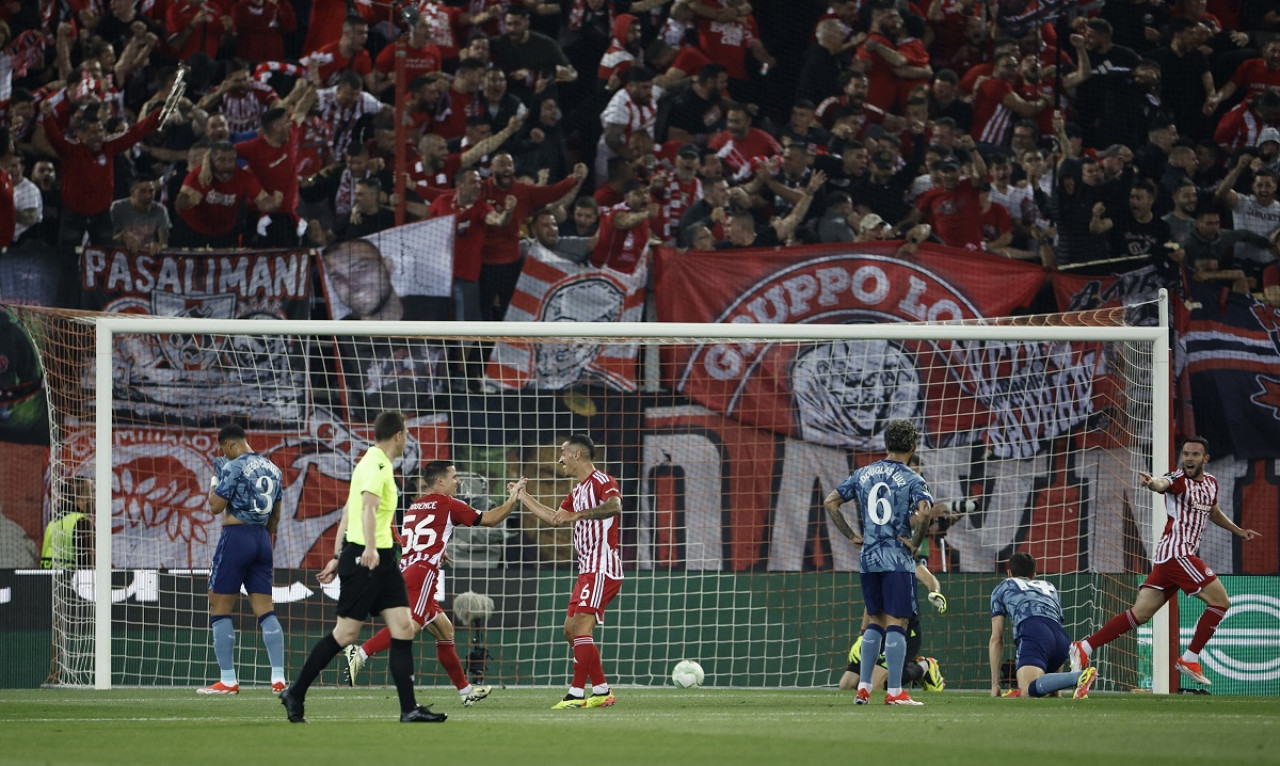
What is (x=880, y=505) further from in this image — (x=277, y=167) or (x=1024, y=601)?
(x=277, y=167)

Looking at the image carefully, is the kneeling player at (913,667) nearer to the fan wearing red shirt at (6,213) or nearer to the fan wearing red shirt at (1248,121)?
the fan wearing red shirt at (1248,121)

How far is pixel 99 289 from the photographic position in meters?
15.1

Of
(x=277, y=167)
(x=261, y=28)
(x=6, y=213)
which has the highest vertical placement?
(x=261, y=28)

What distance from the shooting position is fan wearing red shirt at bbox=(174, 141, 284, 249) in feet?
53.3

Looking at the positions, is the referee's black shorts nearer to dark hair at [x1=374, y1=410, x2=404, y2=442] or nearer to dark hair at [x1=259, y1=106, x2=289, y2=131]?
dark hair at [x1=374, y1=410, x2=404, y2=442]

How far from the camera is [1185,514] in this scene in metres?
12.8

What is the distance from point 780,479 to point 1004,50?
7.05 meters

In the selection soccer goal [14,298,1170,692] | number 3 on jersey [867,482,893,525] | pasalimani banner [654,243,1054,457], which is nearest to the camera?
number 3 on jersey [867,482,893,525]

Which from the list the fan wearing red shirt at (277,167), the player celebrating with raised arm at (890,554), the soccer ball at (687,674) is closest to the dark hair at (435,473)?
the player celebrating with raised arm at (890,554)

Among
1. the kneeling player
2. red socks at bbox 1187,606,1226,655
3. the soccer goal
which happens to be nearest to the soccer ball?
the soccer goal

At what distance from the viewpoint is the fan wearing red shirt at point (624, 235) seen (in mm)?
16312

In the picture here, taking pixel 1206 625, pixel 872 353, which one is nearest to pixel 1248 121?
pixel 872 353

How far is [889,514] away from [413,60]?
32.9 ft

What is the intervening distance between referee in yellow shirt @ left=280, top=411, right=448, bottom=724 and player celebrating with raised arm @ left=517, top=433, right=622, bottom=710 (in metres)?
2.03
